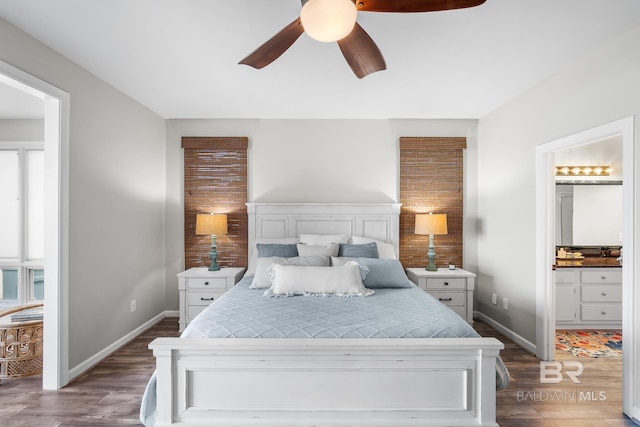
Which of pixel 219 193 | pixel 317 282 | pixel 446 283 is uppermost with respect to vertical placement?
pixel 219 193

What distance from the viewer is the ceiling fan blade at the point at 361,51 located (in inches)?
70.1

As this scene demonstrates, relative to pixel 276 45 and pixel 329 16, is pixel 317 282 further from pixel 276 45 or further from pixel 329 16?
pixel 329 16

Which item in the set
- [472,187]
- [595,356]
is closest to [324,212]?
[472,187]

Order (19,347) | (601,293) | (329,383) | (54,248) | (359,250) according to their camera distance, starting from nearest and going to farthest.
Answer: (329,383) → (54,248) → (19,347) → (359,250) → (601,293)

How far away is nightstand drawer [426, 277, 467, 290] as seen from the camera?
3674 millimetres

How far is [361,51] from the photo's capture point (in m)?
1.89

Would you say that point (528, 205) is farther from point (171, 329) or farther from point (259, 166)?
point (171, 329)

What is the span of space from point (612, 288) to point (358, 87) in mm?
3564

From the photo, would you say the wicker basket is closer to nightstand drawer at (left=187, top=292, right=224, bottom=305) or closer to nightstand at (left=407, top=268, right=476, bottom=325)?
nightstand drawer at (left=187, top=292, right=224, bottom=305)

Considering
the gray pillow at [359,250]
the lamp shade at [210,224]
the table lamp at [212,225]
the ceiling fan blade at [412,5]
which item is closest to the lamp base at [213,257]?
the table lamp at [212,225]

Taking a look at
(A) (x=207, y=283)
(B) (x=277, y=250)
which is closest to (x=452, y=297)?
(B) (x=277, y=250)

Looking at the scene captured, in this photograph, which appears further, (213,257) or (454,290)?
(213,257)

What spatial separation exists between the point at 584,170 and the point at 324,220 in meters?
3.28

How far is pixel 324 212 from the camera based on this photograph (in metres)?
4.06
